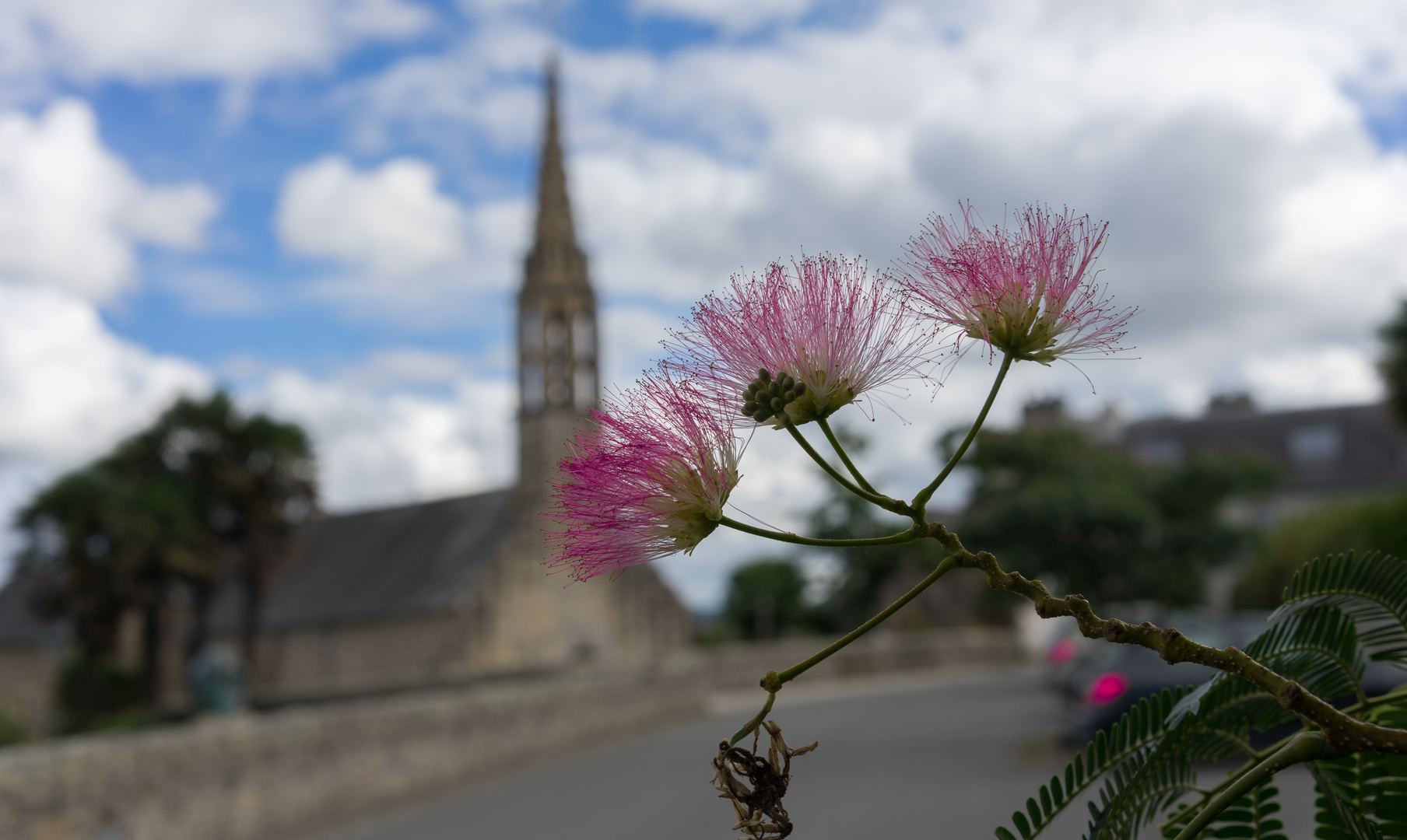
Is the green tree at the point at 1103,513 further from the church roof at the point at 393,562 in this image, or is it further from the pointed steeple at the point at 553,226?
the church roof at the point at 393,562

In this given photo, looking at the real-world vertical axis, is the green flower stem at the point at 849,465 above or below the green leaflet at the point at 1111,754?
above

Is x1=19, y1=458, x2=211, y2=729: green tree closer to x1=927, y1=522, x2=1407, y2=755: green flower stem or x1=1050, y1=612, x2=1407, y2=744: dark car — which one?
x1=1050, y1=612, x2=1407, y2=744: dark car

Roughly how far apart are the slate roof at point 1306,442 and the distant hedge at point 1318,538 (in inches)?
782

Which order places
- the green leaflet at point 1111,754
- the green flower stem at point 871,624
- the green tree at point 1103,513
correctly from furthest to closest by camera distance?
the green tree at point 1103,513 → the green leaflet at point 1111,754 → the green flower stem at point 871,624

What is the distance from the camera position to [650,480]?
1186mm

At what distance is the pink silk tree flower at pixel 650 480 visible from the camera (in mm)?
1181

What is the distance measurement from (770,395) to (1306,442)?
6349 centimetres

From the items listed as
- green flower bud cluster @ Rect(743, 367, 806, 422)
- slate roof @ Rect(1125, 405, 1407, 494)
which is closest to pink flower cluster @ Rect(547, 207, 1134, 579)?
green flower bud cluster @ Rect(743, 367, 806, 422)

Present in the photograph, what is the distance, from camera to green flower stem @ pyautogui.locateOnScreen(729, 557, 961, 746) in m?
1.00

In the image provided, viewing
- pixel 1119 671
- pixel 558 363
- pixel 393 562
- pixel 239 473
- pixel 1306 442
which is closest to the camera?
pixel 1119 671

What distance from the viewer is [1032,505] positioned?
59.3 ft

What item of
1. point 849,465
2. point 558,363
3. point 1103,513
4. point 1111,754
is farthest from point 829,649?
point 558,363

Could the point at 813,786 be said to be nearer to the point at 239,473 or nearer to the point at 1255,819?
the point at 1255,819

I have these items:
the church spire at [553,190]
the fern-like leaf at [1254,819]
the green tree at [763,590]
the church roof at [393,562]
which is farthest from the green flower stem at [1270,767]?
the green tree at [763,590]
